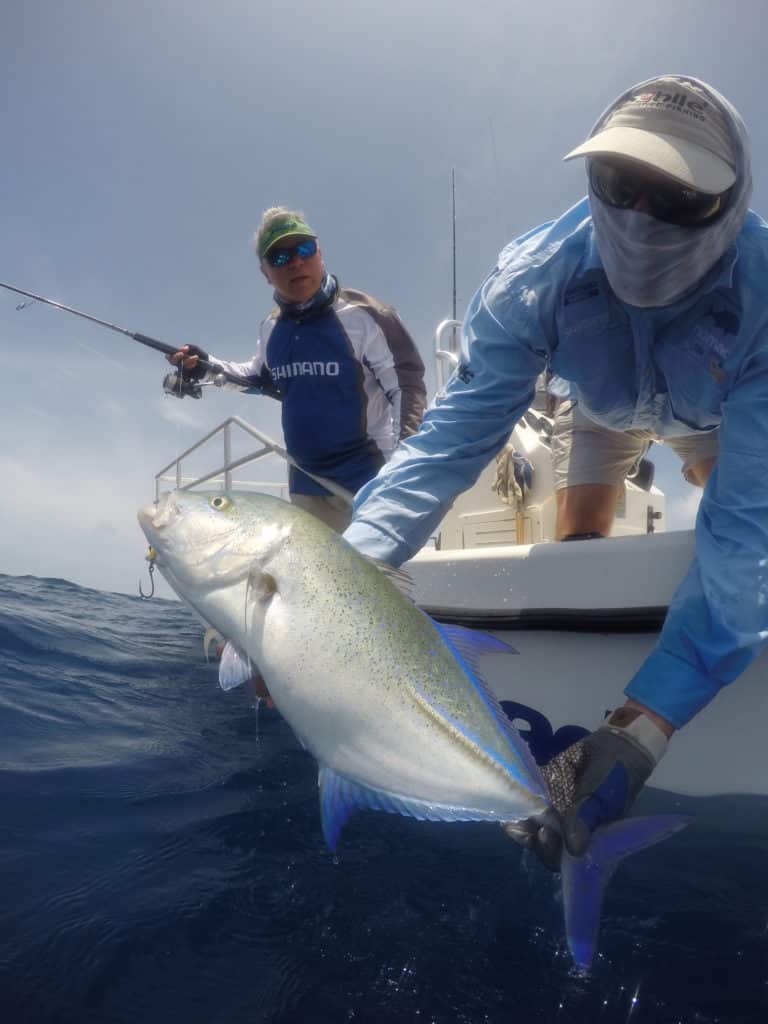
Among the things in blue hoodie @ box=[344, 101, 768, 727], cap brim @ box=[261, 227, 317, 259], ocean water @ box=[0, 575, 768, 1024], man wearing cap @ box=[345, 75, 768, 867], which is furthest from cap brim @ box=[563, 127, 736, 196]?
cap brim @ box=[261, 227, 317, 259]

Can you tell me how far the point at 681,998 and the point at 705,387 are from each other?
1.52 meters

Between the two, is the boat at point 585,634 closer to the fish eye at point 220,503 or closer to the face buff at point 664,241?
the face buff at point 664,241

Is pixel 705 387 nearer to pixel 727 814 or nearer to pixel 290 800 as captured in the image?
pixel 727 814

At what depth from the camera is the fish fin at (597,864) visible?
124 centimetres

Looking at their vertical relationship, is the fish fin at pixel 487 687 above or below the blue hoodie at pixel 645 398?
below

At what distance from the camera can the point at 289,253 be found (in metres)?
3.41

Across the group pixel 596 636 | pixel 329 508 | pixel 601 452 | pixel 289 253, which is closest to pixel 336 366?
→ pixel 289 253

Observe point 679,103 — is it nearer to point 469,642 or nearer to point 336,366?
point 469,642

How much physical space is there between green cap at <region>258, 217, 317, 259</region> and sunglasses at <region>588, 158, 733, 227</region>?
7.20 ft

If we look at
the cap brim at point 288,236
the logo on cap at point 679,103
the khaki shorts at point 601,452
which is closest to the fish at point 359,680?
the logo on cap at point 679,103

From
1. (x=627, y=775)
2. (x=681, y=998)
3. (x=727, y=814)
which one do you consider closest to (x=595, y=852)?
(x=627, y=775)

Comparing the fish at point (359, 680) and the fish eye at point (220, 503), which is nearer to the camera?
the fish at point (359, 680)

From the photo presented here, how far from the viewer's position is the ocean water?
1.23 meters

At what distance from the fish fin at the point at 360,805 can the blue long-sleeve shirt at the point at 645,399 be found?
23.8 inches
